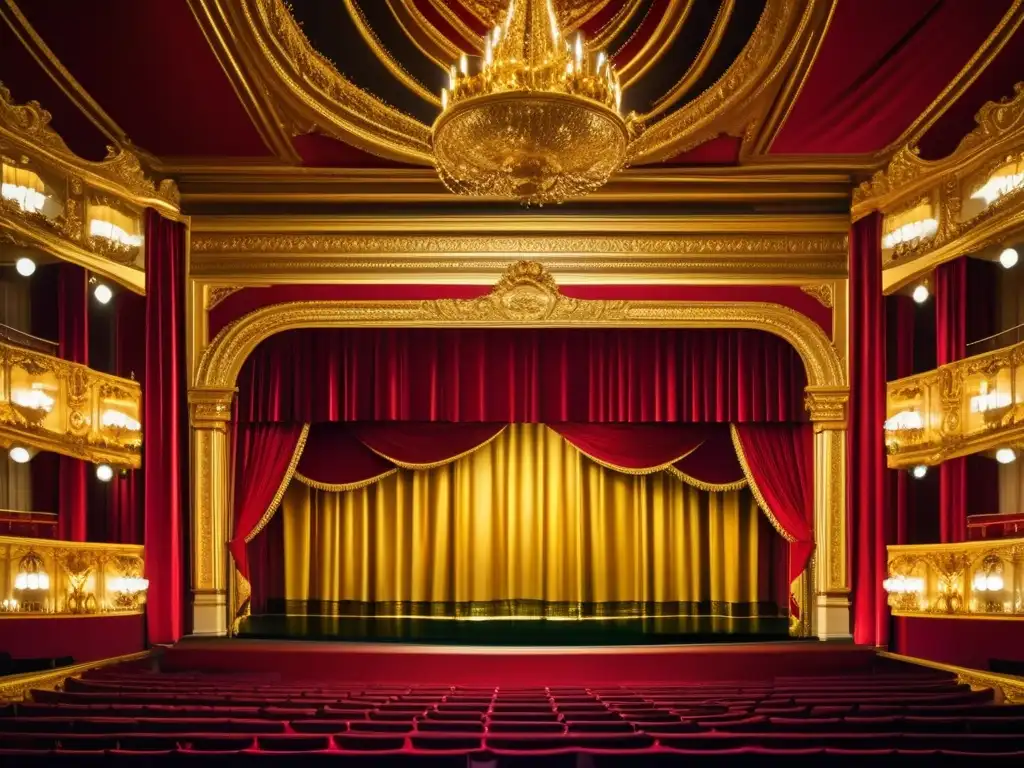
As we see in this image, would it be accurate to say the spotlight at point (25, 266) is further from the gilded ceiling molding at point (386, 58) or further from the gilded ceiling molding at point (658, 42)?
the gilded ceiling molding at point (658, 42)

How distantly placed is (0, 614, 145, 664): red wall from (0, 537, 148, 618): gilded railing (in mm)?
111

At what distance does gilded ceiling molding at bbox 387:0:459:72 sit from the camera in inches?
261

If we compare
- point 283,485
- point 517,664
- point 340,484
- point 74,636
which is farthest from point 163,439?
point 517,664

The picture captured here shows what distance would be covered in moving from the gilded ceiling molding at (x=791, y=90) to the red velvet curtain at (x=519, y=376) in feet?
6.49

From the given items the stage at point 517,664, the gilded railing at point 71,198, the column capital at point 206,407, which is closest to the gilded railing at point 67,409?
the column capital at point 206,407

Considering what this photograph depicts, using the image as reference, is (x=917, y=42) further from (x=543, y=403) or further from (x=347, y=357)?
(x=347, y=357)

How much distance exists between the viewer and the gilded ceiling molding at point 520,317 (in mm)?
8539

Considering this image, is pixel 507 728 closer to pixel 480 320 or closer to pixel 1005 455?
pixel 1005 455

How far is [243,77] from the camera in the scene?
6.77m

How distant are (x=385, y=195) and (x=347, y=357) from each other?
164 centimetres

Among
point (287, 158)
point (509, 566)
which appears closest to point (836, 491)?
point (509, 566)

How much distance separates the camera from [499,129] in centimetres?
484

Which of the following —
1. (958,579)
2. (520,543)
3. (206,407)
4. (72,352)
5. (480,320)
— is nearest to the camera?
(958,579)

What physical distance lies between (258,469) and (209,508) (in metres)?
0.68
